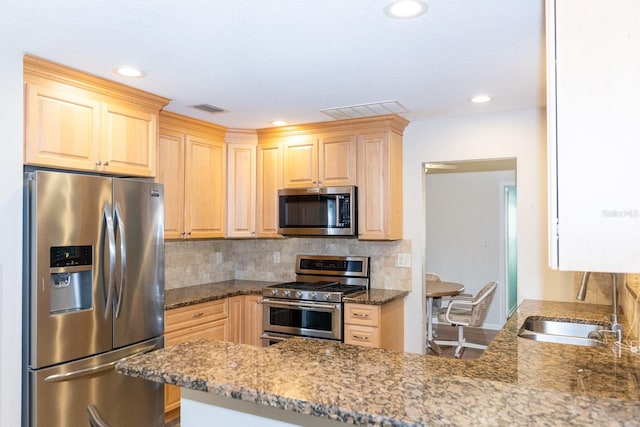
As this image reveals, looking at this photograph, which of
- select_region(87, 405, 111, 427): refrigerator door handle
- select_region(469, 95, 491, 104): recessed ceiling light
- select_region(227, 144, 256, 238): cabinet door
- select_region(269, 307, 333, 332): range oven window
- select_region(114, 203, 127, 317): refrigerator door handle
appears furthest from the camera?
select_region(227, 144, 256, 238): cabinet door

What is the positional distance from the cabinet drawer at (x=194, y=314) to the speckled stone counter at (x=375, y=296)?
3.43 feet

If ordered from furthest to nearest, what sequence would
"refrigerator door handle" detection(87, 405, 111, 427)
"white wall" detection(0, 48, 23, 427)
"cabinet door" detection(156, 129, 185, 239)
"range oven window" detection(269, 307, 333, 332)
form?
"range oven window" detection(269, 307, 333, 332)
"cabinet door" detection(156, 129, 185, 239)
"white wall" detection(0, 48, 23, 427)
"refrigerator door handle" detection(87, 405, 111, 427)

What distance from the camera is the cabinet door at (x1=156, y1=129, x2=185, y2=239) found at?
3619mm

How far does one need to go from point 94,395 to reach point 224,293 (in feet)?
4.59

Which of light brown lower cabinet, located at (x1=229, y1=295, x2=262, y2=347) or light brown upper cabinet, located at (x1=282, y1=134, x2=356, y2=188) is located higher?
light brown upper cabinet, located at (x1=282, y1=134, x2=356, y2=188)

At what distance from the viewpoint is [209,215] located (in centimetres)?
403

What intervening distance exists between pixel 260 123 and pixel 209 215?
0.92 metres

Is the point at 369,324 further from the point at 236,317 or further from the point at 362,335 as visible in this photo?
the point at 236,317

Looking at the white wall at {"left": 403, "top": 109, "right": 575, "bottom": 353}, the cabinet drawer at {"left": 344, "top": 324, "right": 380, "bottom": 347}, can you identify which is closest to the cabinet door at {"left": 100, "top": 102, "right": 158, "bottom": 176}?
the cabinet drawer at {"left": 344, "top": 324, "right": 380, "bottom": 347}

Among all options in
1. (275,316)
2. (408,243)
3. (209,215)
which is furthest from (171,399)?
(408,243)

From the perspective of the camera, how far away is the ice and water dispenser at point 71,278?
245cm

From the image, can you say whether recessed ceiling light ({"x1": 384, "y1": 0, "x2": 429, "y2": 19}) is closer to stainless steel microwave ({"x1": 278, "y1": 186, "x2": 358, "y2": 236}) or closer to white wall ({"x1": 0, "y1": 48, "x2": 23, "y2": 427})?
white wall ({"x1": 0, "y1": 48, "x2": 23, "y2": 427})

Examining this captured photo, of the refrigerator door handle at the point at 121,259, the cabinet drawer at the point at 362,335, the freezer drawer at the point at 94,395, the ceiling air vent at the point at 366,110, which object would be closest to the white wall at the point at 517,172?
the ceiling air vent at the point at 366,110

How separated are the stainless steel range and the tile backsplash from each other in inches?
4.2
